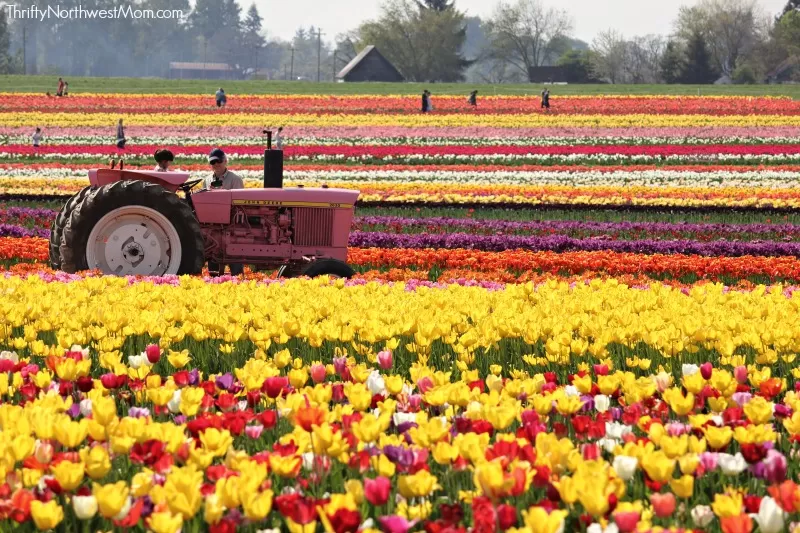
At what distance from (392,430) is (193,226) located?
560 centimetres

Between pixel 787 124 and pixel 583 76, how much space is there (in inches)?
2146

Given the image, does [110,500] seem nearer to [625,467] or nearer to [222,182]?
[625,467]

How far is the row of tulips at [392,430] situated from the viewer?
3416mm

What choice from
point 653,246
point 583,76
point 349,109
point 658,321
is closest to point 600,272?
point 653,246

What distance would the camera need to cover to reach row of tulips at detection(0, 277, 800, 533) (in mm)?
3416

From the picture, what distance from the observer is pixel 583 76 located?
3772 inches

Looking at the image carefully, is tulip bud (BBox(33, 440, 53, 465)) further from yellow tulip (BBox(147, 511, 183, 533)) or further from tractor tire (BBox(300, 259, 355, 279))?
tractor tire (BBox(300, 259, 355, 279))

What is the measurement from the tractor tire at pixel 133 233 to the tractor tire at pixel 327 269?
Result: 3.31 feet

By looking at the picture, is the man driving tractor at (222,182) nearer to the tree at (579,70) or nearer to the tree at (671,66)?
the tree at (671,66)

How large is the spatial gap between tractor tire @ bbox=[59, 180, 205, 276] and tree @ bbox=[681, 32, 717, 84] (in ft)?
260

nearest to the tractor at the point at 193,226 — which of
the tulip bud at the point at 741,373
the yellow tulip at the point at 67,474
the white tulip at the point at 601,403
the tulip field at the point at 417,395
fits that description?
the tulip field at the point at 417,395

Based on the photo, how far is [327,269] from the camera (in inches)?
424

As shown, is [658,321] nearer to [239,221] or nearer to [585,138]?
[239,221]

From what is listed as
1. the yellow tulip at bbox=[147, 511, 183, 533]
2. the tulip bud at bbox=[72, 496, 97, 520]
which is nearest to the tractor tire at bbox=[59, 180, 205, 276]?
the tulip bud at bbox=[72, 496, 97, 520]
